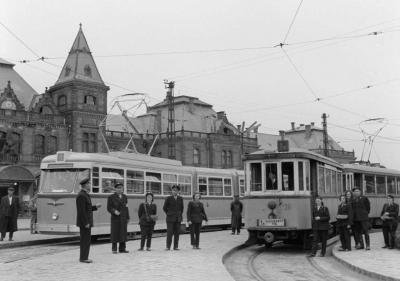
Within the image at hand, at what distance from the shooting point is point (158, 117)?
74.9 meters

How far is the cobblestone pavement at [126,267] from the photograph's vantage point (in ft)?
32.4

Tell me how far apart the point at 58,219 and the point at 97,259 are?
5.77 meters

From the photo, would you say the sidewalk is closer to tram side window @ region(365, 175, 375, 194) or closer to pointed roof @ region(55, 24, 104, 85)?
tram side window @ region(365, 175, 375, 194)

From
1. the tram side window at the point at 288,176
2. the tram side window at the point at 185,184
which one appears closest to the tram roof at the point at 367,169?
the tram side window at the point at 185,184

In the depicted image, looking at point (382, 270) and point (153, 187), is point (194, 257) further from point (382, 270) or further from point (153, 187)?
point (153, 187)

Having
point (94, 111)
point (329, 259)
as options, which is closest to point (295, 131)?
point (94, 111)

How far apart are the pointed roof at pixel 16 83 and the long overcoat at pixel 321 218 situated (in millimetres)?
43792

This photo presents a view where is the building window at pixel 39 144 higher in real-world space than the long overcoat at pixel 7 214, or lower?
higher

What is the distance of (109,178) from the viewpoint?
19172mm

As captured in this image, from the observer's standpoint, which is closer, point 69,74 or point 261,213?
point 261,213

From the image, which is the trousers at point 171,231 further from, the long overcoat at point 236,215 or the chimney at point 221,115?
the chimney at point 221,115

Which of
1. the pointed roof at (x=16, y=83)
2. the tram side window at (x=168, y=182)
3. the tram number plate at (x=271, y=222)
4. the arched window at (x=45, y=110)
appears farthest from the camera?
the arched window at (x=45, y=110)

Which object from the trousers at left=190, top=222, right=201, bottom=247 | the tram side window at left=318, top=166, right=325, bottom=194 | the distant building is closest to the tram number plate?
the trousers at left=190, top=222, right=201, bottom=247

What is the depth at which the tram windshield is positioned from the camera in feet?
59.8
